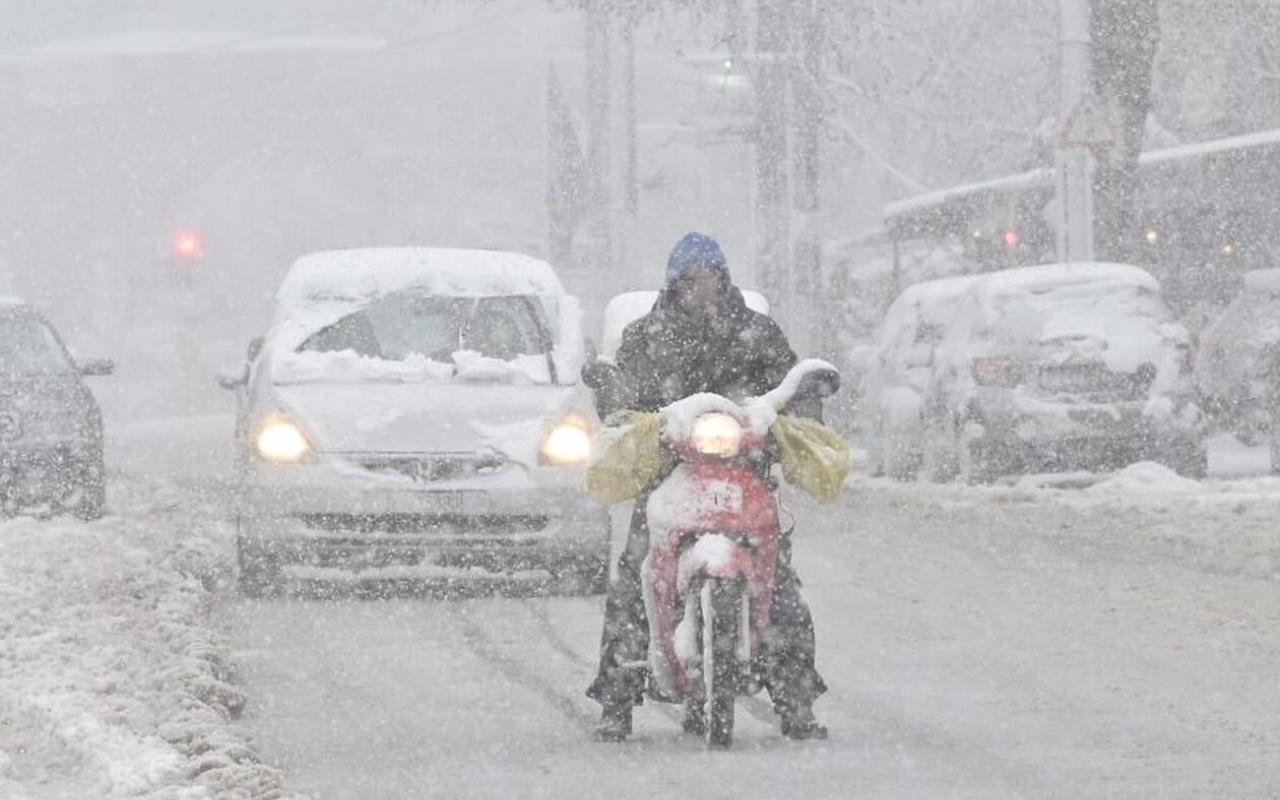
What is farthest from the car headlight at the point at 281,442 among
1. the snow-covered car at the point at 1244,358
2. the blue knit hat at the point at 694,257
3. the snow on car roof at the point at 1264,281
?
the snow on car roof at the point at 1264,281

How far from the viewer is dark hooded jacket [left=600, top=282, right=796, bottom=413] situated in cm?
886

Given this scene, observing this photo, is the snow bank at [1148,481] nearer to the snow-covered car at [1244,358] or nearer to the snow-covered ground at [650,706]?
the snow-covered ground at [650,706]

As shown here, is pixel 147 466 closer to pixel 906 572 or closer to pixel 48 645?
pixel 906 572

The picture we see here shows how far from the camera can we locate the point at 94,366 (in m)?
20.0

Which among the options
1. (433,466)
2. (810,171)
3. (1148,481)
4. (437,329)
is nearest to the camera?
(433,466)

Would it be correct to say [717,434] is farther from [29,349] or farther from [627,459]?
[29,349]

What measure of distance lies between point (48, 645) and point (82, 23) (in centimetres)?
6160

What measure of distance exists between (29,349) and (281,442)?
267 inches

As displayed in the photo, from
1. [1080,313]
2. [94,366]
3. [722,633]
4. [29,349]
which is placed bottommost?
[722,633]

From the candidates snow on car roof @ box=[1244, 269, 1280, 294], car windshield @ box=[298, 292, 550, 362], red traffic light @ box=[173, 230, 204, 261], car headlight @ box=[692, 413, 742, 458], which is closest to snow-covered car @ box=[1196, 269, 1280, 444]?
snow on car roof @ box=[1244, 269, 1280, 294]

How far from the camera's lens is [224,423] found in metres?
42.2

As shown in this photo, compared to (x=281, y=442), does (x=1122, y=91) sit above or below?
above

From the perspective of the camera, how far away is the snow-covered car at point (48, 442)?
18969mm

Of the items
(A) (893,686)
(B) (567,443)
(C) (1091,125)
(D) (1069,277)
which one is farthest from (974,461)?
(A) (893,686)
